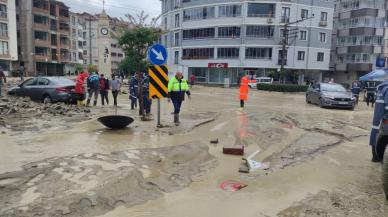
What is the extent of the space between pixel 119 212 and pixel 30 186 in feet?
4.74

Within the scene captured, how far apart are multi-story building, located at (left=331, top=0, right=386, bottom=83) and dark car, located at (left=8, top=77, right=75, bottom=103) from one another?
4890cm

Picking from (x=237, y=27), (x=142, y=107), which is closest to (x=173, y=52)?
(x=237, y=27)

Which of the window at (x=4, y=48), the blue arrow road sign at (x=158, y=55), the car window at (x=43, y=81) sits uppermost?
the window at (x=4, y=48)

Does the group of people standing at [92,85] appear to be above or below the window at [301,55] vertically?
below

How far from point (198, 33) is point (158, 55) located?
146 ft

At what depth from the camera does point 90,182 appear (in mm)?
5109

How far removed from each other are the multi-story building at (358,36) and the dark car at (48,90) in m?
48.9

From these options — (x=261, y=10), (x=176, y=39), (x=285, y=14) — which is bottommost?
(x=176, y=39)

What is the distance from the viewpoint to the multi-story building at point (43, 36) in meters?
59.1

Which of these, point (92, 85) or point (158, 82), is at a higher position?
point (158, 82)

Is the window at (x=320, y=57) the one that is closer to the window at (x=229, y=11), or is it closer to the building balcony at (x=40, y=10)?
the window at (x=229, y=11)

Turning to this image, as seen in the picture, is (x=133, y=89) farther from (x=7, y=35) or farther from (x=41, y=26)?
(x=41, y=26)

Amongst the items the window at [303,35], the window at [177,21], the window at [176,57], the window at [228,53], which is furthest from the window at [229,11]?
the window at [176,57]

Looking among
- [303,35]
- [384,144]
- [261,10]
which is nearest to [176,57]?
[261,10]
